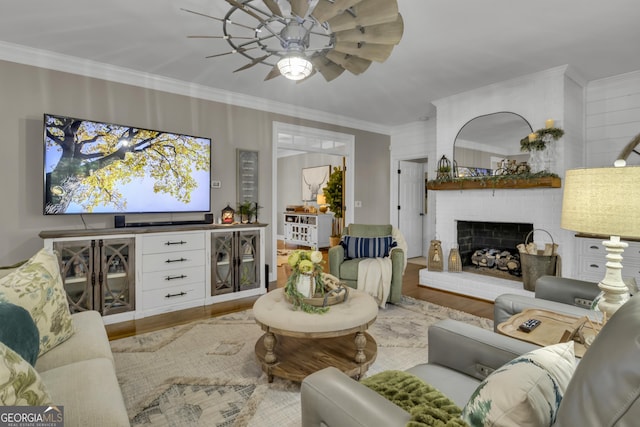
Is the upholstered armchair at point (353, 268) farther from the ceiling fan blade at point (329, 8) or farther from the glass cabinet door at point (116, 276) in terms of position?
the ceiling fan blade at point (329, 8)

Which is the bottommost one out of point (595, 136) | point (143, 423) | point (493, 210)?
point (143, 423)

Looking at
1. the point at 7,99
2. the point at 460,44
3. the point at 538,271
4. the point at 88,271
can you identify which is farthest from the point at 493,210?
the point at 7,99

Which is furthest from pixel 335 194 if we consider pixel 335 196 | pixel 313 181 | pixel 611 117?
pixel 611 117

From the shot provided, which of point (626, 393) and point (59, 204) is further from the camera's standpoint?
point (59, 204)

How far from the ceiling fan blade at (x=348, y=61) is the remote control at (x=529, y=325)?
6.06ft

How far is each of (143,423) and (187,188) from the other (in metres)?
2.70

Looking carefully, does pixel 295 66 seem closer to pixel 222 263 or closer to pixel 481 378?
pixel 481 378

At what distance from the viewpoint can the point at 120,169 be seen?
3543mm

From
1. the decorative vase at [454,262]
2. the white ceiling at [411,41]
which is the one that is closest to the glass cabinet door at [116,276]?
the white ceiling at [411,41]

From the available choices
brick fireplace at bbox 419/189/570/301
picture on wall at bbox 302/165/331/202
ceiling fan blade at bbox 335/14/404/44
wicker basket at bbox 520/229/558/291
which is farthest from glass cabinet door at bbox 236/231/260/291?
picture on wall at bbox 302/165/331/202

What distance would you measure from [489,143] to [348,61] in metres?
2.74

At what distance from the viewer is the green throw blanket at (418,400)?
0.90 m

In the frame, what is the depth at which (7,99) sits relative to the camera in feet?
10.3

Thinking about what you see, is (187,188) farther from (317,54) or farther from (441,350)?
(441,350)
